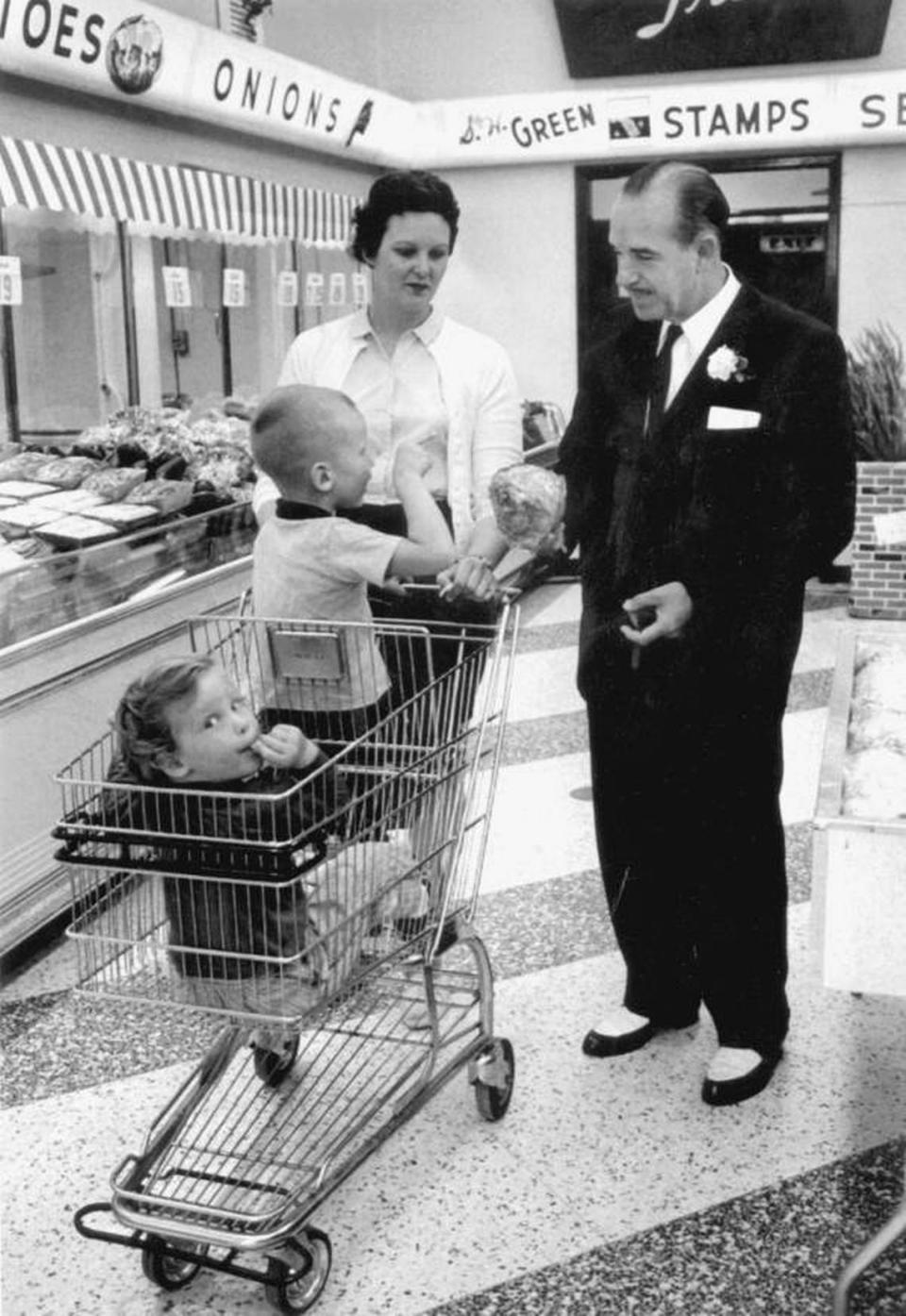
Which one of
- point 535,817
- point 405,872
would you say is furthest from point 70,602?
point 405,872

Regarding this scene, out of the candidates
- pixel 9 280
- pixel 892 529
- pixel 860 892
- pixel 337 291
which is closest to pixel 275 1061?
pixel 860 892

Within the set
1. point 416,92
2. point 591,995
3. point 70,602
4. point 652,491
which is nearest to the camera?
point 652,491

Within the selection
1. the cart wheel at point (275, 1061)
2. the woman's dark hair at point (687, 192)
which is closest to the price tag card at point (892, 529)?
the woman's dark hair at point (687, 192)

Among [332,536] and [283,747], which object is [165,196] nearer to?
[332,536]

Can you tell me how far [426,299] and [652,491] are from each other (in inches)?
21.8

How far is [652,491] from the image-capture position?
2.56 meters

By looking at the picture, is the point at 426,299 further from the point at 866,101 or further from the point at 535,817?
the point at 866,101

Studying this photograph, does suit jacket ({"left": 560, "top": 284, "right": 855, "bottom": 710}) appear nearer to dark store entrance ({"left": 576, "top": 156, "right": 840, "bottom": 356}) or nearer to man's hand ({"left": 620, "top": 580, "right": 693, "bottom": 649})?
man's hand ({"left": 620, "top": 580, "right": 693, "bottom": 649})

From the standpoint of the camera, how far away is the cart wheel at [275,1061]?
8.65 feet

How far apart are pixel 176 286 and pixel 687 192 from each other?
371 cm

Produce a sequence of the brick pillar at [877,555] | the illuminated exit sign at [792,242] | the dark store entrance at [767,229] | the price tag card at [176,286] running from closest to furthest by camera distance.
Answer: the price tag card at [176,286]
the brick pillar at [877,555]
the dark store entrance at [767,229]
the illuminated exit sign at [792,242]

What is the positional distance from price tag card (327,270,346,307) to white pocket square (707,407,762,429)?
5224 millimetres

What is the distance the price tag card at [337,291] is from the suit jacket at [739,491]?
4.99 metres

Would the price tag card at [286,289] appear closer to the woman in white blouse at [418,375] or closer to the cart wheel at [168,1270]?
the woman in white blouse at [418,375]
